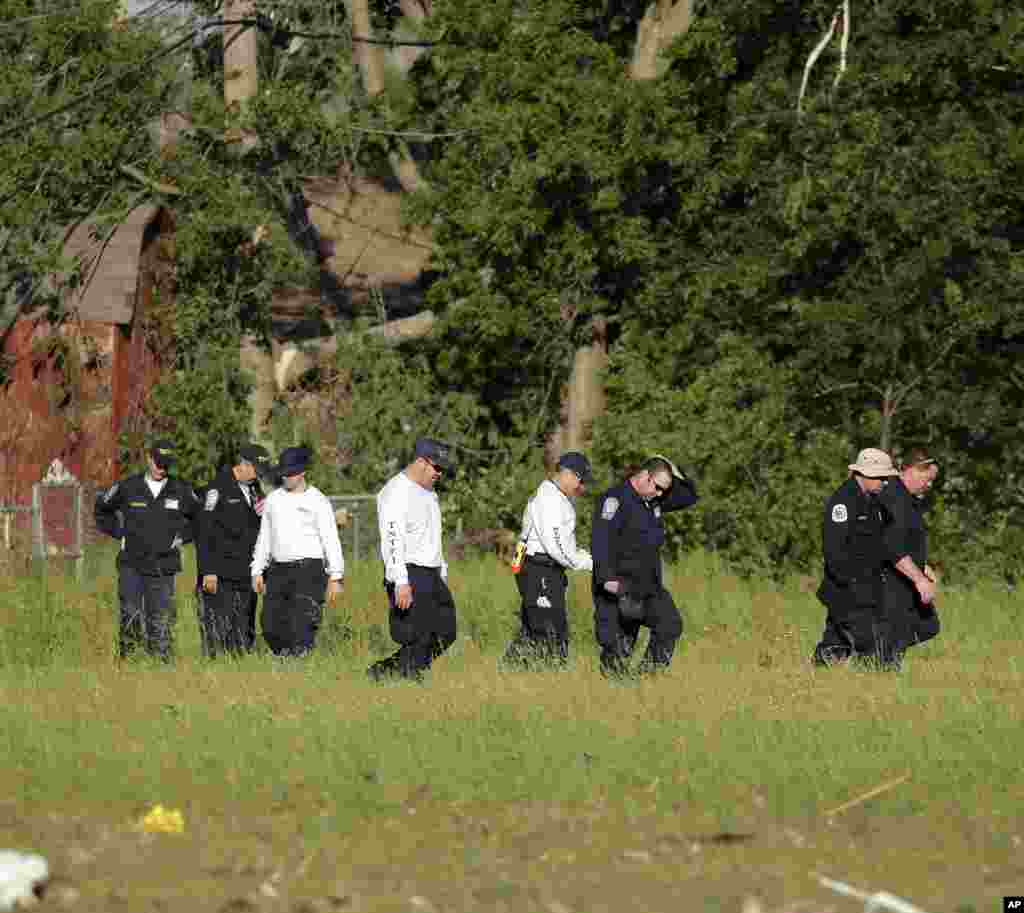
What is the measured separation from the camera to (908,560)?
16531 mm

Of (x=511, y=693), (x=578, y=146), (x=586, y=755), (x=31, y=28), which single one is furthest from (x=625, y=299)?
(x=586, y=755)

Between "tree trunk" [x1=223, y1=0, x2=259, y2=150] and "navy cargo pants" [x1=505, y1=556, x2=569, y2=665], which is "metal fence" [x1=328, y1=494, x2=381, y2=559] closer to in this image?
"tree trunk" [x1=223, y1=0, x2=259, y2=150]

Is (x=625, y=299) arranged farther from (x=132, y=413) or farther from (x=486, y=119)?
(x=132, y=413)

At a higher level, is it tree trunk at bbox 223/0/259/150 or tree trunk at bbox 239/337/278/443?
tree trunk at bbox 223/0/259/150

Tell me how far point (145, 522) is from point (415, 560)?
3215 mm

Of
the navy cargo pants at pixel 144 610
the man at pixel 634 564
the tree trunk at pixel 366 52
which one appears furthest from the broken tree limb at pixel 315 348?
the man at pixel 634 564

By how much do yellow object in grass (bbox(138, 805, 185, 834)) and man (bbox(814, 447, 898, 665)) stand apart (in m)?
7.12

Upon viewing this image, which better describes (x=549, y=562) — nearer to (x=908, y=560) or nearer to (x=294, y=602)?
(x=294, y=602)

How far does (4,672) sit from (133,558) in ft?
4.78

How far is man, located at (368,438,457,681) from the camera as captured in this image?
15.6 metres

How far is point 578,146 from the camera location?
2977 cm

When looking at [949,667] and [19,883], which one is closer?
[19,883]

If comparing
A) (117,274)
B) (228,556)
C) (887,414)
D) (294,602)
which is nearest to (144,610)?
(228,556)

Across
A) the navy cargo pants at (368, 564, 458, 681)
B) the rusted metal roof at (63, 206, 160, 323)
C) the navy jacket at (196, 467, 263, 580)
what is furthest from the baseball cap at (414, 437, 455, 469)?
the rusted metal roof at (63, 206, 160, 323)
